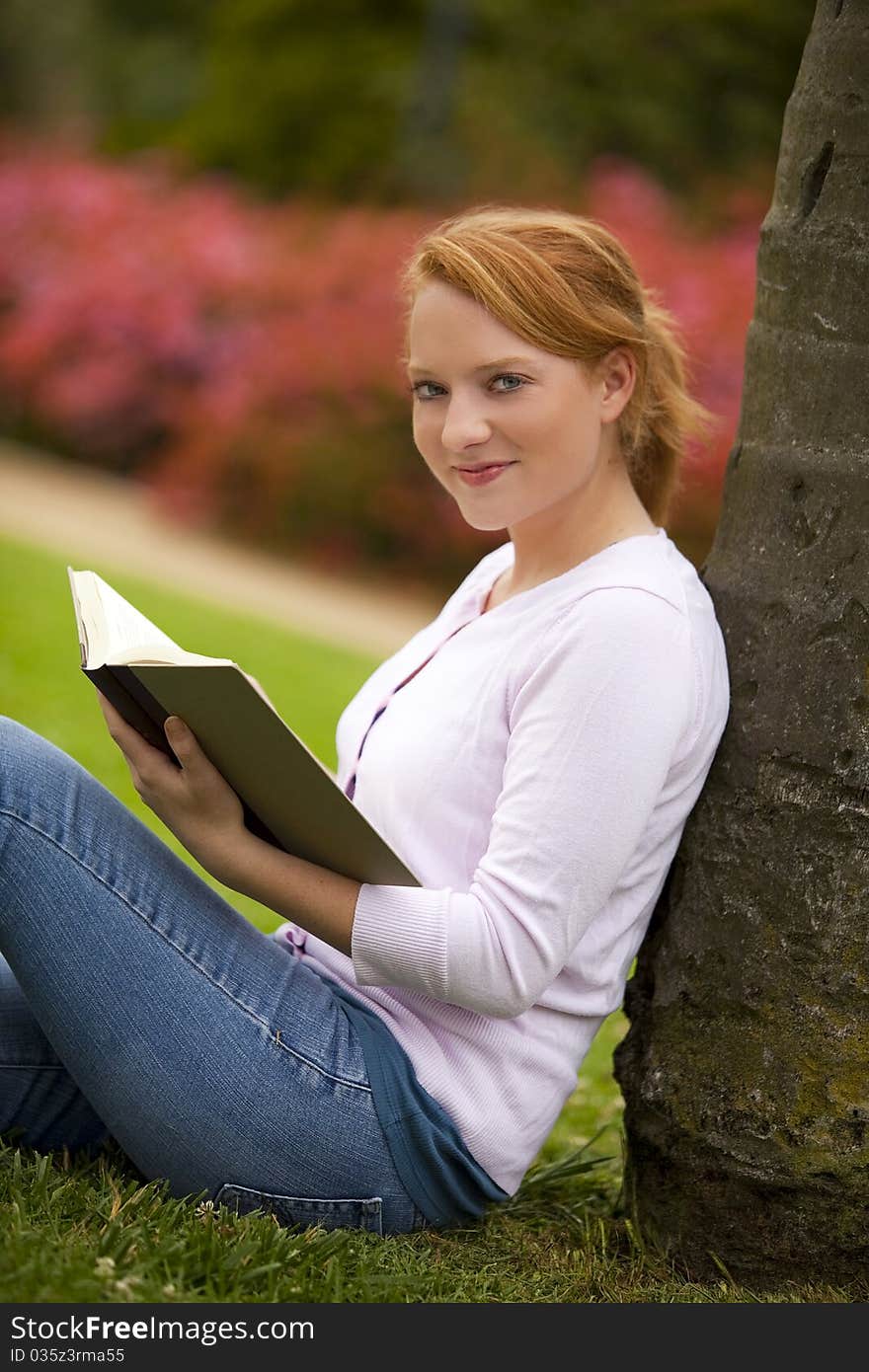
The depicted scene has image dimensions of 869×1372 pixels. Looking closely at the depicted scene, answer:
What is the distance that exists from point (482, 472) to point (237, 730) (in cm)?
57

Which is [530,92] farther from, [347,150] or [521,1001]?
[521,1001]

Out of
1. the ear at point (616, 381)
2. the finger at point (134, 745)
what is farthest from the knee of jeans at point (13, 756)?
the ear at point (616, 381)

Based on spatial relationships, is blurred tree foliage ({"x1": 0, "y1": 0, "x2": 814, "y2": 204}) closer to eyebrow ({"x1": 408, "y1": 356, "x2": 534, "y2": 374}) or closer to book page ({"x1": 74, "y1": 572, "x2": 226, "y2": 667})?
eyebrow ({"x1": 408, "y1": 356, "x2": 534, "y2": 374})

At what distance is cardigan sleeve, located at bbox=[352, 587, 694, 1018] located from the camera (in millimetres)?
2049

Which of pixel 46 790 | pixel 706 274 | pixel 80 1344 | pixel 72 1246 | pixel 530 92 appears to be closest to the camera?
pixel 80 1344

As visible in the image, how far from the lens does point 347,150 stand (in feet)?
48.0

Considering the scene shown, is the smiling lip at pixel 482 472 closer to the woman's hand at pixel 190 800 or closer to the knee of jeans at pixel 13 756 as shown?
the woman's hand at pixel 190 800

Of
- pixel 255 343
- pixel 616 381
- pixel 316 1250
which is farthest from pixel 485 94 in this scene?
pixel 316 1250

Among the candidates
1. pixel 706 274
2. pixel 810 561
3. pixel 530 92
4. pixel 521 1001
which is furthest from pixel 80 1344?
pixel 530 92

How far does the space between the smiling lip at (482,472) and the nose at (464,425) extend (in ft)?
0.13

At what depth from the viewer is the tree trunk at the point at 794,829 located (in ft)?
7.51

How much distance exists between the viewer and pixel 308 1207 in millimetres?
2240

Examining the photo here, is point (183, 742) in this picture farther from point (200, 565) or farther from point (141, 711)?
point (200, 565)

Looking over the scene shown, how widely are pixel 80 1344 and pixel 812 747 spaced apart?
1.22 m
